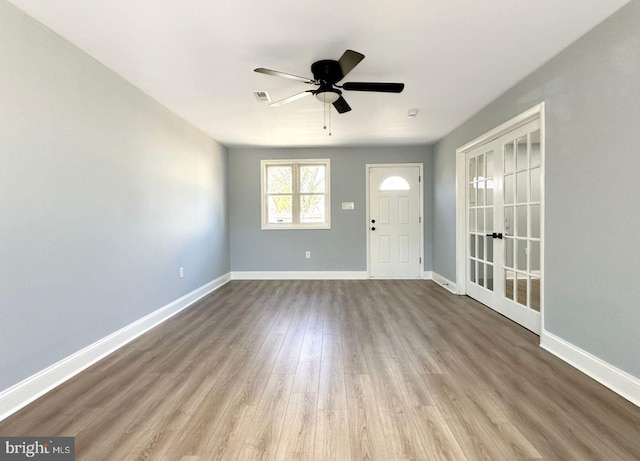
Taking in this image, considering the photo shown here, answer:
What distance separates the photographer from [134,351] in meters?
2.60

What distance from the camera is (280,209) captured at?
18.9ft

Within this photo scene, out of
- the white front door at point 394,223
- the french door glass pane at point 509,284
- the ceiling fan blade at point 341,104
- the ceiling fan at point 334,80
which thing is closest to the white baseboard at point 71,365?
the ceiling fan at point 334,80

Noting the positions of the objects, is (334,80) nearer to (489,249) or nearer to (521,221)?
(521,221)

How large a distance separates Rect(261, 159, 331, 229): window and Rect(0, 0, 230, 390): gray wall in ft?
7.37

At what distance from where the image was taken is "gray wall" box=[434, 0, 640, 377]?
1.86m

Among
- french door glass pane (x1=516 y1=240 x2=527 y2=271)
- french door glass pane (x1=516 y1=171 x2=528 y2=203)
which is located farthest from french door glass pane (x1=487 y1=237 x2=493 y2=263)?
french door glass pane (x1=516 y1=171 x2=528 y2=203)

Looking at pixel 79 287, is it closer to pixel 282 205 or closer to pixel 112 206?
pixel 112 206

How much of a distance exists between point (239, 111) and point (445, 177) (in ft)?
11.0

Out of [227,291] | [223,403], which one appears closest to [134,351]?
[223,403]

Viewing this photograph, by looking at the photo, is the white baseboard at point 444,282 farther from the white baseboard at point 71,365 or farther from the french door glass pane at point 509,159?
the white baseboard at point 71,365

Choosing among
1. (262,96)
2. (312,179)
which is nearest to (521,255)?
(262,96)

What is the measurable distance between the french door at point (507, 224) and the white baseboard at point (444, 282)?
10.8 inches

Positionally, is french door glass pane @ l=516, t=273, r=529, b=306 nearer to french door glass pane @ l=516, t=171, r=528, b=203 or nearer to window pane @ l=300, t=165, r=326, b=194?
french door glass pane @ l=516, t=171, r=528, b=203

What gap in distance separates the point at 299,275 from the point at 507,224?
354 centimetres
